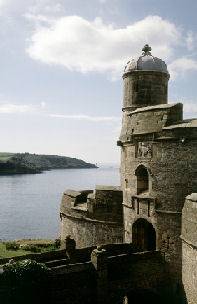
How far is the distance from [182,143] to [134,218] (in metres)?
5.58

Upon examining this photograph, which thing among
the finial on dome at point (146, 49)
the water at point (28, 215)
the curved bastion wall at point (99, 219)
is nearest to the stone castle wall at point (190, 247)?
the curved bastion wall at point (99, 219)

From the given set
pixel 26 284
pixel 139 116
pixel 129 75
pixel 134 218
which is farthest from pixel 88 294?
pixel 129 75

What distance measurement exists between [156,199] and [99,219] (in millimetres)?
5799

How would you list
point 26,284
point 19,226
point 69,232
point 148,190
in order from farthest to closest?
point 19,226 → point 69,232 → point 148,190 → point 26,284

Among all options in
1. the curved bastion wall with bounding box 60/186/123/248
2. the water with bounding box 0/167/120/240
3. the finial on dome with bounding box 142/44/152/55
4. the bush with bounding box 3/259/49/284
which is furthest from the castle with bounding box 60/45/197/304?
the water with bounding box 0/167/120/240

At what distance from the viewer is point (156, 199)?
21.1 m

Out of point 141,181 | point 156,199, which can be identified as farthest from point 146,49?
point 156,199

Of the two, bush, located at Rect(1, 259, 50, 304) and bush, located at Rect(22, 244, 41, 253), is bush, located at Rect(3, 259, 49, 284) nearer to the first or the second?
bush, located at Rect(1, 259, 50, 304)

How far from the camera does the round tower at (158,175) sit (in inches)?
792

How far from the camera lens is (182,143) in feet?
65.7

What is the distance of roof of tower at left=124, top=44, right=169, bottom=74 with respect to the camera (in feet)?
87.1

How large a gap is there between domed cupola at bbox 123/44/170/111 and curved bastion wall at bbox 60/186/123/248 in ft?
20.7

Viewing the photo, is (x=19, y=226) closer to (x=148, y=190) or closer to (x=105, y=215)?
(x=105, y=215)

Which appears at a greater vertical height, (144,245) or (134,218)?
(134,218)
